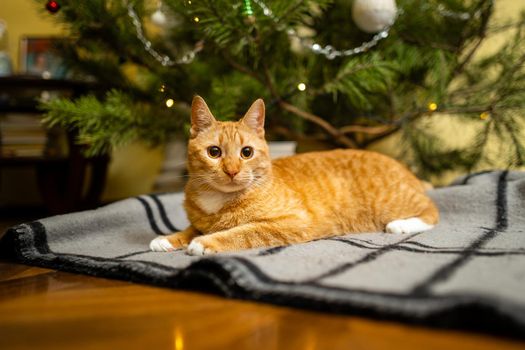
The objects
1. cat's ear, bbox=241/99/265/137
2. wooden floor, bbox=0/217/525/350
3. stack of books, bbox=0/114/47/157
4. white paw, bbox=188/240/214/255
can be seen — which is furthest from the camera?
stack of books, bbox=0/114/47/157

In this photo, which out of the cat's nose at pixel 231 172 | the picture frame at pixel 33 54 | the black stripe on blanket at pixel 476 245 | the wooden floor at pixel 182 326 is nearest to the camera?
the wooden floor at pixel 182 326

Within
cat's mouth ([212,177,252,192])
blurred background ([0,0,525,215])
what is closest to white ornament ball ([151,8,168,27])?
blurred background ([0,0,525,215])

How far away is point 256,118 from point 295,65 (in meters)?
0.57

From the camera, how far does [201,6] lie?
1194 mm

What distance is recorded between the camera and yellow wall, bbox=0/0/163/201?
2.76 metres

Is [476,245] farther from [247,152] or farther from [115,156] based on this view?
[115,156]

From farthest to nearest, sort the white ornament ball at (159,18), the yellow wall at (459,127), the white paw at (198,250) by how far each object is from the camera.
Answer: the yellow wall at (459,127) → the white ornament ball at (159,18) → the white paw at (198,250)

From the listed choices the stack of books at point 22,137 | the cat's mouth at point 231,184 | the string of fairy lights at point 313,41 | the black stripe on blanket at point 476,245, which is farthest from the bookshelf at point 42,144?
the black stripe on blanket at point 476,245

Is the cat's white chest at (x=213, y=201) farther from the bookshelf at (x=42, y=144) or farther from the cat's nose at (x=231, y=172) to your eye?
the bookshelf at (x=42, y=144)

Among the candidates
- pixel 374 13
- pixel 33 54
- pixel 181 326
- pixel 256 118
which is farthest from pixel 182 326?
pixel 33 54

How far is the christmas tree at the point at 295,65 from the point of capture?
1.37 m

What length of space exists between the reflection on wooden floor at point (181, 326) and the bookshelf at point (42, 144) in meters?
1.36

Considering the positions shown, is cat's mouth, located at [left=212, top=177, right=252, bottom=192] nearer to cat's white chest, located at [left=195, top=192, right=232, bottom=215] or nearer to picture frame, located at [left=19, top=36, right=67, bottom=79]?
cat's white chest, located at [left=195, top=192, right=232, bottom=215]

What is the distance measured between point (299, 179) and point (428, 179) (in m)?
0.99
